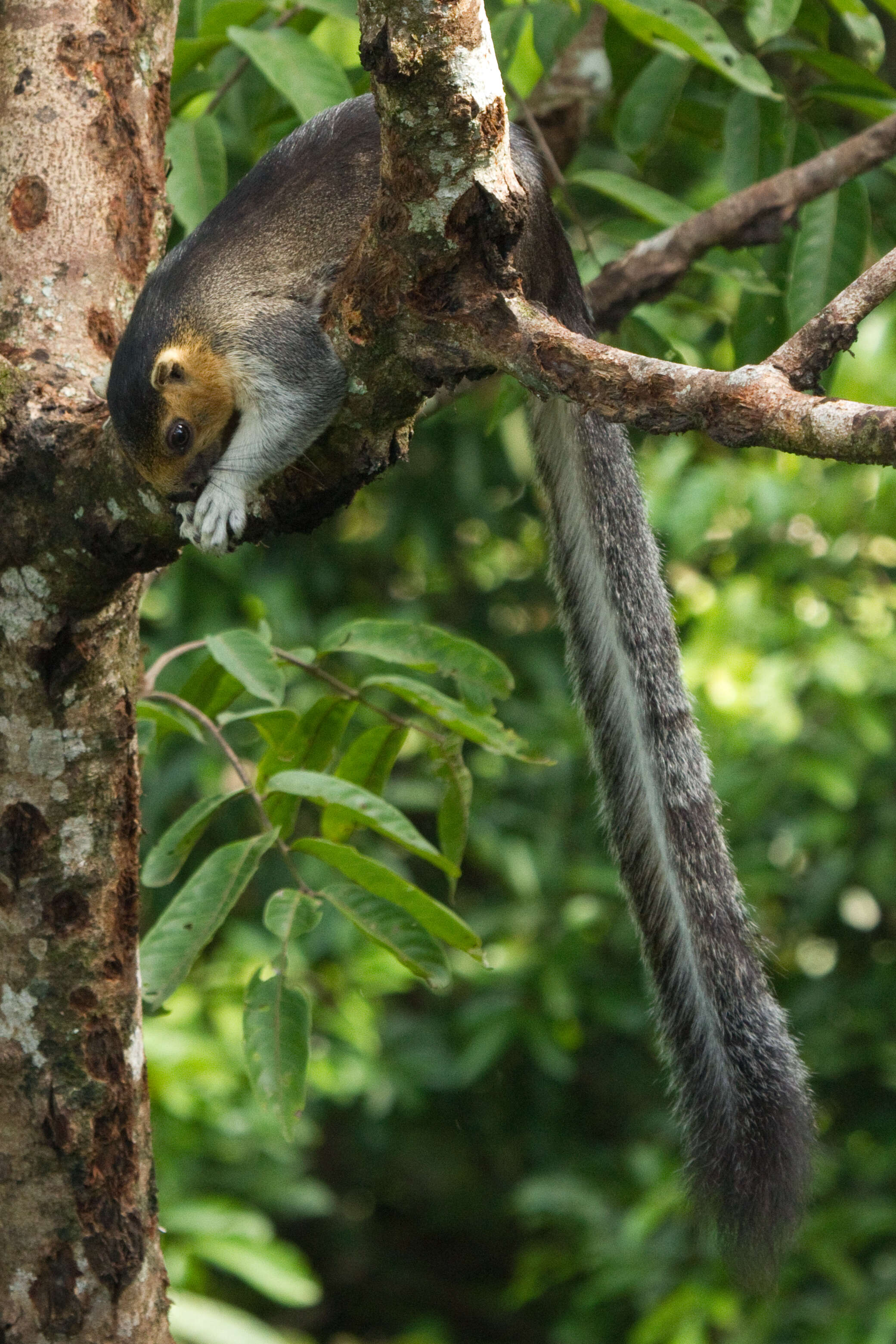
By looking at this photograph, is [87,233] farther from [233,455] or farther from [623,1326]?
[623,1326]

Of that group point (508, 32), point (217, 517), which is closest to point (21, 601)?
point (217, 517)

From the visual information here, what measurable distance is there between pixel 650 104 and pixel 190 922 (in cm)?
138

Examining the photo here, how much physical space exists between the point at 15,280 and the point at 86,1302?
107 centimetres

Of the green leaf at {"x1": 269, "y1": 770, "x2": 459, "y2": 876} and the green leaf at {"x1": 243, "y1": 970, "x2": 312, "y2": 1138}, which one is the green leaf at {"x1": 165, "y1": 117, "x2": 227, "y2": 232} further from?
the green leaf at {"x1": 243, "y1": 970, "x2": 312, "y2": 1138}

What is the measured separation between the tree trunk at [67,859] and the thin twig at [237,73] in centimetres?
63

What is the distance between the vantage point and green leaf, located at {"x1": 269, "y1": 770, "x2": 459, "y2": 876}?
150 centimetres

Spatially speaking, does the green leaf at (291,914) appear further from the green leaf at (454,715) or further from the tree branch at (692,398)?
the tree branch at (692,398)

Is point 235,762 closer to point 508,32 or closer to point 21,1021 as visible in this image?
point 21,1021

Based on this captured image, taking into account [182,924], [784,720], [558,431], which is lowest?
[784,720]

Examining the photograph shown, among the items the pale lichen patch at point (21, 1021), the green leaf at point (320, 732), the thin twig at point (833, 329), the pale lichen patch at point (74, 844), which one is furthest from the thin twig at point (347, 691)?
the thin twig at point (833, 329)

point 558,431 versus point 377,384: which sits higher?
point 377,384

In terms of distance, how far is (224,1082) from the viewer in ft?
10.3

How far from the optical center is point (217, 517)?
152 cm

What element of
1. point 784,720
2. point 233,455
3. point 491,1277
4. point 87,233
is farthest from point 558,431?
point 491,1277
